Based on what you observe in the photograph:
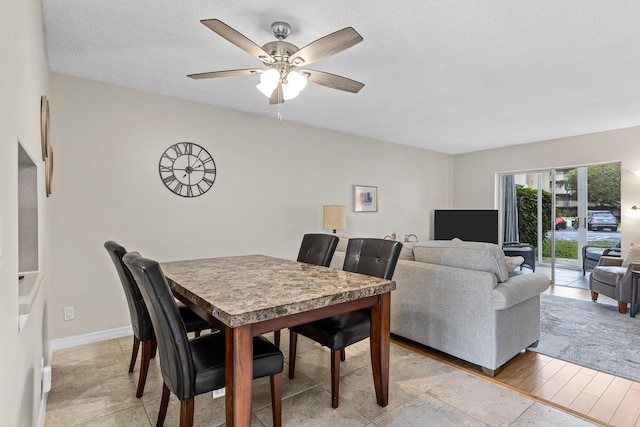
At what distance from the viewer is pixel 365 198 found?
5.46 metres

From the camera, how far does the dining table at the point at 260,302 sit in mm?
1400

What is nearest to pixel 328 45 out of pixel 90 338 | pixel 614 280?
pixel 90 338

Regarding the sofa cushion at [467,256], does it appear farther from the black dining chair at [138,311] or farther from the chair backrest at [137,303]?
the chair backrest at [137,303]

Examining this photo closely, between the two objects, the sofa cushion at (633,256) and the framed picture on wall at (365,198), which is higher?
the framed picture on wall at (365,198)

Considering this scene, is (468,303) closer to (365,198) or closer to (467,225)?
(365,198)

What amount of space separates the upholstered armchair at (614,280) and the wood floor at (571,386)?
192 cm

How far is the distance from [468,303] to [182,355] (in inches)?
81.6

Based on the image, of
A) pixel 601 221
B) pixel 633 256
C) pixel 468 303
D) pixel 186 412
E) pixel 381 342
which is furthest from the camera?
pixel 601 221

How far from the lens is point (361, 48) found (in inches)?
99.5

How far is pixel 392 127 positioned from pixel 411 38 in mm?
2549

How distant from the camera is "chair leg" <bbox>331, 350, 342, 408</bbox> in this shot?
6.65 feet

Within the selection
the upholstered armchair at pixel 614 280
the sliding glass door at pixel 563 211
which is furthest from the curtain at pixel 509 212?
the upholstered armchair at pixel 614 280

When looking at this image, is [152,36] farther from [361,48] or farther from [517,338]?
[517,338]

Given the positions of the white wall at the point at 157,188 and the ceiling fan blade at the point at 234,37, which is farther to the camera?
the white wall at the point at 157,188
